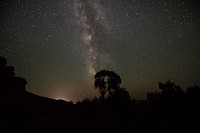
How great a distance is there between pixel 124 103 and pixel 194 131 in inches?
417

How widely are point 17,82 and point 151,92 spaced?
3649 centimetres

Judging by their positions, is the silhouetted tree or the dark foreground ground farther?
the silhouetted tree

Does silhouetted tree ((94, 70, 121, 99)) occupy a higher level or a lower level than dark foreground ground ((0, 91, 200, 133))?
higher

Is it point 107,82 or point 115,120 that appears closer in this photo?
point 115,120

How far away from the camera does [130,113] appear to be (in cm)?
2123

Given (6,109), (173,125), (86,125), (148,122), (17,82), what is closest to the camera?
(173,125)

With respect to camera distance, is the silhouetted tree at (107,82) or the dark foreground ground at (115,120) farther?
the silhouetted tree at (107,82)

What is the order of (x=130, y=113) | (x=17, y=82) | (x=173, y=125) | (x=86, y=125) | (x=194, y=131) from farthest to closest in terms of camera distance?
(x=17, y=82), (x=130, y=113), (x=86, y=125), (x=173, y=125), (x=194, y=131)

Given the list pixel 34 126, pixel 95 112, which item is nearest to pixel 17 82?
pixel 34 126

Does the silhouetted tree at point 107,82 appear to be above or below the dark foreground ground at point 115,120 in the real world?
above

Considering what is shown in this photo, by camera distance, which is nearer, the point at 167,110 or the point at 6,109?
the point at 167,110

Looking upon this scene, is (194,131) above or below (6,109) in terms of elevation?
below

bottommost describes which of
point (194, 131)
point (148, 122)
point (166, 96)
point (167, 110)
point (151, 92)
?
point (194, 131)

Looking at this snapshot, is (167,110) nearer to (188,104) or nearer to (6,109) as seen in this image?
(188,104)
